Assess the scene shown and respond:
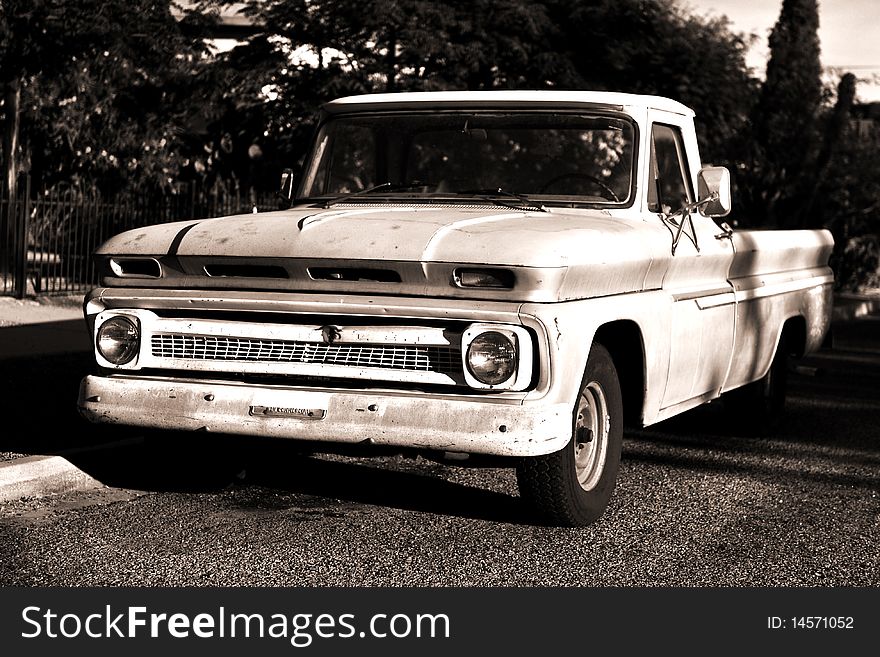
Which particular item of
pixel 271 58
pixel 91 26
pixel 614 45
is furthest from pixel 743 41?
pixel 91 26

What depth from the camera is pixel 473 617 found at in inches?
175

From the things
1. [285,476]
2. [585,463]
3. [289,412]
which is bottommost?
[285,476]

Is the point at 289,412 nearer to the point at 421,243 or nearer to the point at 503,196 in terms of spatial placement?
the point at 421,243

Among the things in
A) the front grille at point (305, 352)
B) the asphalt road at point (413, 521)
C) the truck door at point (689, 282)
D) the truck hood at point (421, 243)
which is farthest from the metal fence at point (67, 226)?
the front grille at point (305, 352)

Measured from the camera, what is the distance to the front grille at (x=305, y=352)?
5.27 metres

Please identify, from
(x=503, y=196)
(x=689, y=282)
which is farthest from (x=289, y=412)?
(x=689, y=282)

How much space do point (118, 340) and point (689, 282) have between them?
273 cm

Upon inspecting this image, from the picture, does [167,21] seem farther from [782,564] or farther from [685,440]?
[782,564]

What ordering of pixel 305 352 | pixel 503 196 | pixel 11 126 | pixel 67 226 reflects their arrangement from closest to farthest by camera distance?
pixel 305 352 → pixel 503 196 → pixel 67 226 → pixel 11 126

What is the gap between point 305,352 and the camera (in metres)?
5.43

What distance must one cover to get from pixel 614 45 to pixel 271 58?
4223mm

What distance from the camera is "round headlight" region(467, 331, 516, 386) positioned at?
16.9 ft

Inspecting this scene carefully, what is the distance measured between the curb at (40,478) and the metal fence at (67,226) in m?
9.28

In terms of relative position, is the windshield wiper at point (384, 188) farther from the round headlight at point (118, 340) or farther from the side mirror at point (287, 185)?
the round headlight at point (118, 340)
